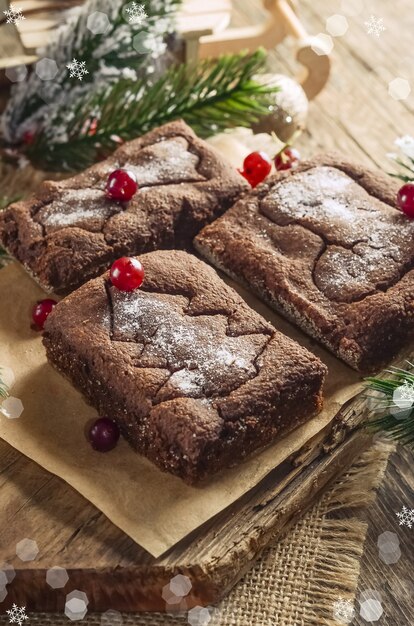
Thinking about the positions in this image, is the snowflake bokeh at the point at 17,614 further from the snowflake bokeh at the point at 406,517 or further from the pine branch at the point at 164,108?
the pine branch at the point at 164,108

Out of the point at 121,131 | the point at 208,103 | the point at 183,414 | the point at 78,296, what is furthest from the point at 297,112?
the point at 183,414

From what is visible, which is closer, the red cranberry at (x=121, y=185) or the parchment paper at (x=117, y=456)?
the parchment paper at (x=117, y=456)

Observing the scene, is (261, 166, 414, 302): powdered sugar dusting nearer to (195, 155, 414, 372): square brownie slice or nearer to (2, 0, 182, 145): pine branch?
(195, 155, 414, 372): square brownie slice

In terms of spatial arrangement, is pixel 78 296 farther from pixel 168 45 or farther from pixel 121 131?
pixel 168 45

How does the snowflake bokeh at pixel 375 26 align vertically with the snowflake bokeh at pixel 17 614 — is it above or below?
→ above

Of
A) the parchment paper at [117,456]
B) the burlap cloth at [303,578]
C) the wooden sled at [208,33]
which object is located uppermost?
the wooden sled at [208,33]

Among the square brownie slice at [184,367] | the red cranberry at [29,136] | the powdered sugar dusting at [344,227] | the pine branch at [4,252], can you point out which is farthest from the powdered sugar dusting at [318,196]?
the red cranberry at [29,136]

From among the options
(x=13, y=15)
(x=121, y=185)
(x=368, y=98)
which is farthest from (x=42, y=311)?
(x=368, y=98)

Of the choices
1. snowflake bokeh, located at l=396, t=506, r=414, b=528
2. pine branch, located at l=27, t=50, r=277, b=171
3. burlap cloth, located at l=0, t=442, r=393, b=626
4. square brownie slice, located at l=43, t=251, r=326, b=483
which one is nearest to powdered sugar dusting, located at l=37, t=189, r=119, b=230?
square brownie slice, located at l=43, t=251, r=326, b=483
